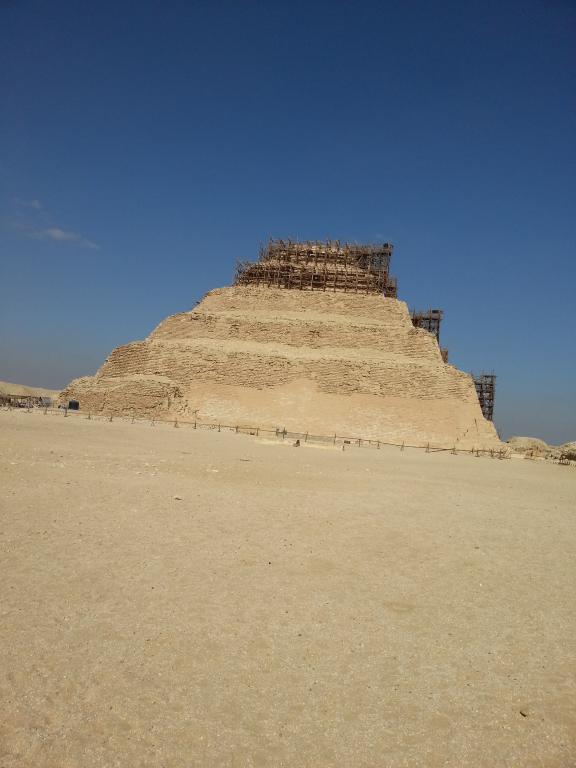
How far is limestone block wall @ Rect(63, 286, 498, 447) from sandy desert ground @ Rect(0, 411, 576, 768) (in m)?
19.6

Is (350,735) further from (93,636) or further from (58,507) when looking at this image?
(58,507)

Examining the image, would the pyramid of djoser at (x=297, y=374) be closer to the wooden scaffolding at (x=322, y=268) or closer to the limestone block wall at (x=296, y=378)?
the limestone block wall at (x=296, y=378)

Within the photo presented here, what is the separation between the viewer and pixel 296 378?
29344 mm

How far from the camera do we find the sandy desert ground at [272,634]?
109 inches

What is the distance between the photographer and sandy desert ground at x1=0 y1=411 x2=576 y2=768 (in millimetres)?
2760

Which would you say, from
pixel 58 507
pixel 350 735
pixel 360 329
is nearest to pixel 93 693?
pixel 350 735

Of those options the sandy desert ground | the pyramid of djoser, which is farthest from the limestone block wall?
the sandy desert ground

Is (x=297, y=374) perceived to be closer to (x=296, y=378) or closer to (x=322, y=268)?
(x=296, y=378)

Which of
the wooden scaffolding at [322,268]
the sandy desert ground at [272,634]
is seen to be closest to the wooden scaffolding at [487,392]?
the wooden scaffolding at [322,268]

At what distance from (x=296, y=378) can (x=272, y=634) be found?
25.6 m

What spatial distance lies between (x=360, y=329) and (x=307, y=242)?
1438 cm

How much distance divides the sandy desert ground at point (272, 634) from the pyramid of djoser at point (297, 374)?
19.5 metres

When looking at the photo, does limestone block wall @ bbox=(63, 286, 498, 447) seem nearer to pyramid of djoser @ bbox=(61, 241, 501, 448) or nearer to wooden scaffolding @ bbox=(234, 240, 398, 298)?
pyramid of djoser @ bbox=(61, 241, 501, 448)

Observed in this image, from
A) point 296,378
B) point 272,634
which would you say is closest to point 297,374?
point 296,378
